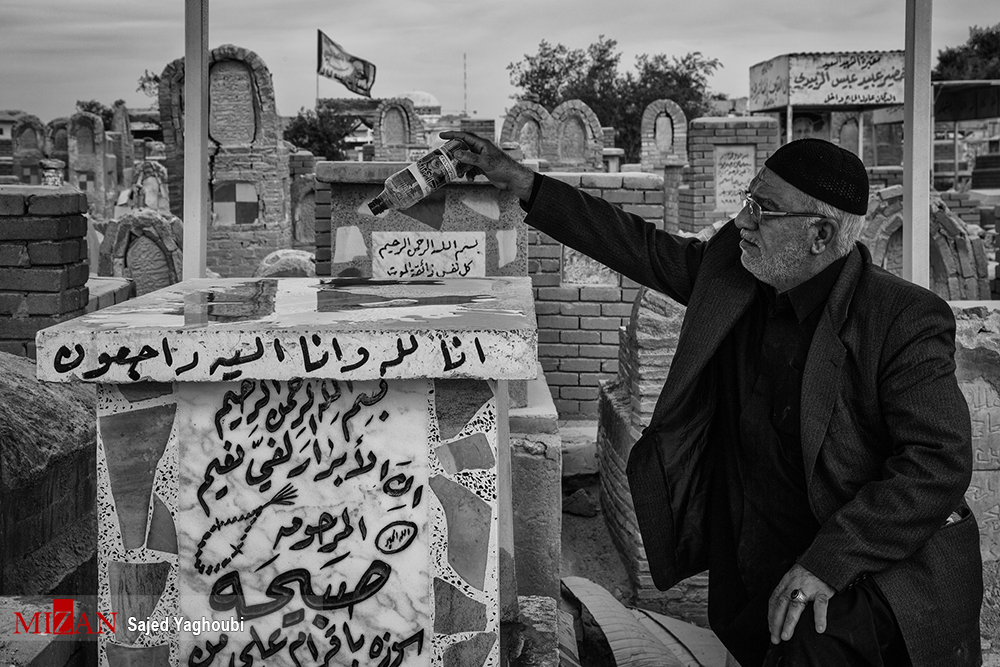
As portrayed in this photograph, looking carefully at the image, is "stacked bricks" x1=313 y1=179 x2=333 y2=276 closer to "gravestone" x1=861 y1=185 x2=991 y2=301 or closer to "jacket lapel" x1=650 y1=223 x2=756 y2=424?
"jacket lapel" x1=650 y1=223 x2=756 y2=424

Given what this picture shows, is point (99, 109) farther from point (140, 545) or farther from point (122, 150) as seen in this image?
point (140, 545)

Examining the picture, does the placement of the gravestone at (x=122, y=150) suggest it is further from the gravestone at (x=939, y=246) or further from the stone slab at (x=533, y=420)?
the stone slab at (x=533, y=420)

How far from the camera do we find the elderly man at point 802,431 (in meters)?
2.12

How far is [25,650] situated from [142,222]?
7.44 metres

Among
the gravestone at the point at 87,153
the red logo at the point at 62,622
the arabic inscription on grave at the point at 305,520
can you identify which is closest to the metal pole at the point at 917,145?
the arabic inscription on grave at the point at 305,520

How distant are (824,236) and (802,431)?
47cm

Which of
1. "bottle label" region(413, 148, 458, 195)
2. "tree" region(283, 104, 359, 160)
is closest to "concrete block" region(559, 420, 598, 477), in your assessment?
"bottle label" region(413, 148, 458, 195)

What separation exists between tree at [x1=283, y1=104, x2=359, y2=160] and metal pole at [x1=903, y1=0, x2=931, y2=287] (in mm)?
23856

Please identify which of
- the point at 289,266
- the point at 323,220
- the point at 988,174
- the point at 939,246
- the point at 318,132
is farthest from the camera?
the point at 988,174

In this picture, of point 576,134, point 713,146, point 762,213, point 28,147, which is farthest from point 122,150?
point 762,213

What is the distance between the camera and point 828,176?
2.30 metres

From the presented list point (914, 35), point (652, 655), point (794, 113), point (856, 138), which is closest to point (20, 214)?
point (652, 655)

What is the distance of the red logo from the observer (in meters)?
2.25

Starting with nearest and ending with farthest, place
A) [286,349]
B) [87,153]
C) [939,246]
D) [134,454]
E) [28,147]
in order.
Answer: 1. [286,349]
2. [134,454]
3. [939,246]
4. [87,153]
5. [28,147]
